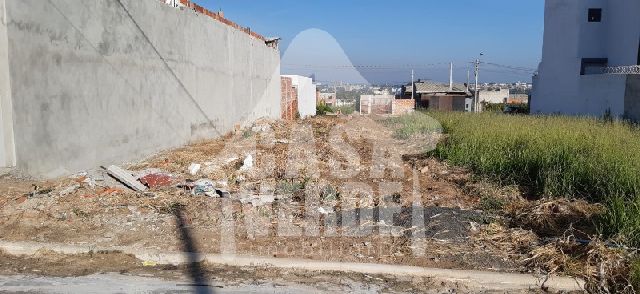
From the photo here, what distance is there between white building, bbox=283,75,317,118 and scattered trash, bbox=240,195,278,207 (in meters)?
20.0

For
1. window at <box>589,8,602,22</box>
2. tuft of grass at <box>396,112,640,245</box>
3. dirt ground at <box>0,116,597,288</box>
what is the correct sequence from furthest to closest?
window at <box>589,8,602,22</box>, tuft of grass at <box>396,112,640,245</box>, dirt ground at <box>0,116,597,288</box>

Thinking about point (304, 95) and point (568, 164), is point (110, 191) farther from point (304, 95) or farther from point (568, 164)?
point (304, 95)

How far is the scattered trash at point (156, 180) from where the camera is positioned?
6109mm

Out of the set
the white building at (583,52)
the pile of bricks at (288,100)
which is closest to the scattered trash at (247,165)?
the pile of bricks at (288,100)

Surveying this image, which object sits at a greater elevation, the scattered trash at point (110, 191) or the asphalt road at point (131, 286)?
the scattered trash at point (110, 191)

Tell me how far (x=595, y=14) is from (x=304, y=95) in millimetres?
17669

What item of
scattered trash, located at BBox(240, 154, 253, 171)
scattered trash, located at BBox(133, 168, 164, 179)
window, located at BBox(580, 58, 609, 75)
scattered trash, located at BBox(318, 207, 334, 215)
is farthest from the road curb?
window, located at BBox(580, 58, 609, 75)

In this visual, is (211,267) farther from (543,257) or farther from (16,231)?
(543,257)

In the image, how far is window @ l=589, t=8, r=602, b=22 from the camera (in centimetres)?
2692

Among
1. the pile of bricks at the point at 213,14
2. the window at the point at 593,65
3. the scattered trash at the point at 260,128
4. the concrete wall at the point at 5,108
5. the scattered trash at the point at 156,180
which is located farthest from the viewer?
the window at the point at 593,65

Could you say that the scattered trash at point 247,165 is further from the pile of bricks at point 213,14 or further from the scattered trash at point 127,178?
the pile of bricks at point 213,14

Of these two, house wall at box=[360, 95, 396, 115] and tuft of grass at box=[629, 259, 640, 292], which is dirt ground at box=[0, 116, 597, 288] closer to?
tuft of grass at box=[629, 259, 640, 292]

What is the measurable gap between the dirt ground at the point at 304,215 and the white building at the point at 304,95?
19198mm

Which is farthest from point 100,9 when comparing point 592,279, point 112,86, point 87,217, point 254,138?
point 592,279
